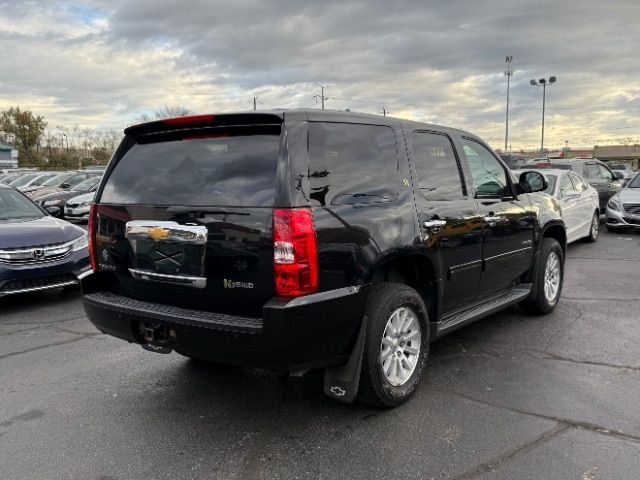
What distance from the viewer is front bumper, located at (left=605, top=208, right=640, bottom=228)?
490 inches

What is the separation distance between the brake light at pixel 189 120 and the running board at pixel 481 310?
222 cm

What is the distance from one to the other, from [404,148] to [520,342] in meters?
2.30

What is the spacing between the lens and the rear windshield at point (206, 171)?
10.5 ft

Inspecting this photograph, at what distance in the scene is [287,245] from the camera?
9.86 ft

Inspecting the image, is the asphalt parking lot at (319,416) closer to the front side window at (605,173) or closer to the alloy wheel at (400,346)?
the alloy wheel at (400,346)

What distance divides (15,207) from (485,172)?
637 cm

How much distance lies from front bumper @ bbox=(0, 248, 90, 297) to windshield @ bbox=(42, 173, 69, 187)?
1679 cm

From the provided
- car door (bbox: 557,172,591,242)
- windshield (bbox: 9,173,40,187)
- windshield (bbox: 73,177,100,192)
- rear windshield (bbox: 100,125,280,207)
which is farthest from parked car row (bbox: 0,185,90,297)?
windshield (bbox: 9,173,40,187)

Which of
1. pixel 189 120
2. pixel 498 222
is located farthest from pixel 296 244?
pixel 498 222

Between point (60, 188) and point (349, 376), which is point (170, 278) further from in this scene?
point (60, 188)

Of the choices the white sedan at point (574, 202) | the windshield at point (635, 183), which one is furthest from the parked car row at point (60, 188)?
the windshield at point (635, 183)

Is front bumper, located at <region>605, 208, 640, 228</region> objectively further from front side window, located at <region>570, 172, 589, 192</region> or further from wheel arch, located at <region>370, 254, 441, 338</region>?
wheel arch, located at <region>370, 254, 441, 338</region>

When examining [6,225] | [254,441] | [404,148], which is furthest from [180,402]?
[6,225]

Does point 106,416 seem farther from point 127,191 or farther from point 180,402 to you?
point 127,191
